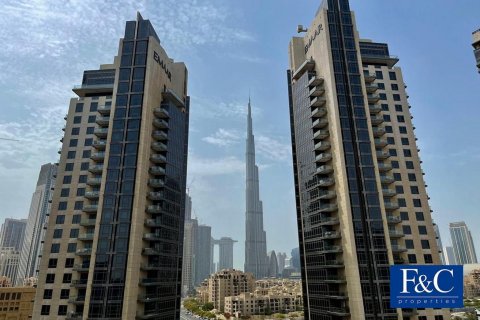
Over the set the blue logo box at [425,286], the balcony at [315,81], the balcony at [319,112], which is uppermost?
the balcony at [315,81]

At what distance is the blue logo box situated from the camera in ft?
85.9

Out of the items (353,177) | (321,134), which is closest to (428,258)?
(353,177)

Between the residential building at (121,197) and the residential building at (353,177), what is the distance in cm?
3338

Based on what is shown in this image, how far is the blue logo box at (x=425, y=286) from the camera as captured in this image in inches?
1031

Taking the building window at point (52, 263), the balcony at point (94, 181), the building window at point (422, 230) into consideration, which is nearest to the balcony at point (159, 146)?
the balcony at point (94, 181)

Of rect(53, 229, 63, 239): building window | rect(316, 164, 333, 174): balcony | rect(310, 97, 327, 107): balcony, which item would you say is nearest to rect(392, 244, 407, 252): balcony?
Result: rect(316, 164, 333, 174): balcony

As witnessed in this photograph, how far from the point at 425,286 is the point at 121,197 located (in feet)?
205

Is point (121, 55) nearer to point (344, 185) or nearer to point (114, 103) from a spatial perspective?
point (114, 103)

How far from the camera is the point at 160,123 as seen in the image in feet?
280

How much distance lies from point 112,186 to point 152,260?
18.2 metres

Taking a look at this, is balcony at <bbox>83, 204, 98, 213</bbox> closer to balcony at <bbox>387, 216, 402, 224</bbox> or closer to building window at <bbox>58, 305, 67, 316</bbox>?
building window at <bbox>58, 305, 67, 316</bbox>

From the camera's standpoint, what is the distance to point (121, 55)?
8719cm

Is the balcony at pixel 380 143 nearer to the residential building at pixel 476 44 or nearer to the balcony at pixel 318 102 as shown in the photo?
the balcony at pixel 318 102

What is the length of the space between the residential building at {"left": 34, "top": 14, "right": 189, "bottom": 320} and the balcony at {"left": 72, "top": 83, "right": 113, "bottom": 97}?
270 mm
